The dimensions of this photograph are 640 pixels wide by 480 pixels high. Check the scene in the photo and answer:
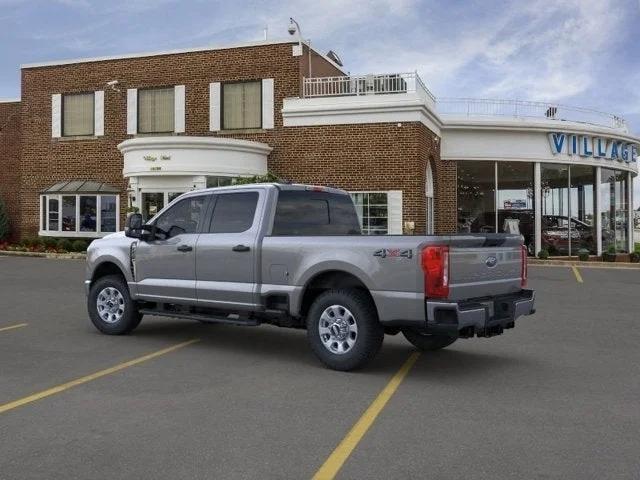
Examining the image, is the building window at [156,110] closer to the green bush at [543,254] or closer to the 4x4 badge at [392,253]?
the green bush at [543,254]

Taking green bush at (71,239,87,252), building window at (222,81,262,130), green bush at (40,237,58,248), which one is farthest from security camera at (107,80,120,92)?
green bush at (40,237,58,248)

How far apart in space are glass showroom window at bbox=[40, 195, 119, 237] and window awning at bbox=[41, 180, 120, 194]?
23 centimetres

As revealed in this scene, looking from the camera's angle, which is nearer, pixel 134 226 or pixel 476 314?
pixel 476 314

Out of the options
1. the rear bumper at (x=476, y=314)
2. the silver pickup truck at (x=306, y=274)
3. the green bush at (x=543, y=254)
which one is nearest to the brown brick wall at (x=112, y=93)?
the green bush at (x=543, y=254)

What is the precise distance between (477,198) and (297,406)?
67.5ft

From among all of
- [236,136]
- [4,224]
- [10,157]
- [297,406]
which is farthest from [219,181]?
[297,406]

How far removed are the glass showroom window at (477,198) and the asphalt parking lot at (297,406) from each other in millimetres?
15505

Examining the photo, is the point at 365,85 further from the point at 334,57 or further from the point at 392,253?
the point at 392,253

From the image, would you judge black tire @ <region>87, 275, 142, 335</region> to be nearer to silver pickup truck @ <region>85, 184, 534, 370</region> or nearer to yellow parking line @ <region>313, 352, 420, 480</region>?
silver pickup truck @ <region>85, 184, 534, 370</region>

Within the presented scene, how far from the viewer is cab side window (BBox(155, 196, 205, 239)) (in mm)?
8383

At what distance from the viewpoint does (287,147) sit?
23141mm

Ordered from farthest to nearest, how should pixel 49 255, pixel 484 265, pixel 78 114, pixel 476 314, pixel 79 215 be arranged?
pixel 78 114 → pixel 79 215 → pixel 49 255 → pixel 484 265 → pixel 476 314

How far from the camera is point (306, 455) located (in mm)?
4410

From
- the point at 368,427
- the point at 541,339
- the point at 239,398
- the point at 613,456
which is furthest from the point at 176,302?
the point at 613,456
